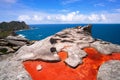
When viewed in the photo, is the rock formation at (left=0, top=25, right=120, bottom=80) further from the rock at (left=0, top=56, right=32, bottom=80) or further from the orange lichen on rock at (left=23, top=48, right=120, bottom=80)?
the orange lichen on rock at (left=23, top=48, right=120, bottom=80)

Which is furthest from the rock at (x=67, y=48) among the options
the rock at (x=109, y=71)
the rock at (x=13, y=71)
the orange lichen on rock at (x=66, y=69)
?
the rock at (x=109, y=71)

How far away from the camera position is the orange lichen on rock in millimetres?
18219

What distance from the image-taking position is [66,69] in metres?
19.2

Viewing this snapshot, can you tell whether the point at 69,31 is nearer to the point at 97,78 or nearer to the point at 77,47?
the point at 77,47

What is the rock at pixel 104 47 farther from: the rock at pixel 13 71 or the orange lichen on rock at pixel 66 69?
the rock at pixel 13 71

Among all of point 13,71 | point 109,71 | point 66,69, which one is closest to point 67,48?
point 66,69

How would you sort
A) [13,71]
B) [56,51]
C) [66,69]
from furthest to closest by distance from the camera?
[56,51]
[13,71]
[66,69]

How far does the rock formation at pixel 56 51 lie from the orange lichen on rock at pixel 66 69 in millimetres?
517

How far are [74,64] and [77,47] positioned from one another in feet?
12.0

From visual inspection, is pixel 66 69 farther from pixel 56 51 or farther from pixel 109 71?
pixel 109 71

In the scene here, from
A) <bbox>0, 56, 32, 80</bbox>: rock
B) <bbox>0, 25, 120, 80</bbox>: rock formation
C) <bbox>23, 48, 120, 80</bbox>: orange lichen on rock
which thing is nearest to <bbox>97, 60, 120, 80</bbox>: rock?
<bbox>23, 48, 120, 80</bbox>: orange lichen on rock

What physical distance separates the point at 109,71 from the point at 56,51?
299 inches

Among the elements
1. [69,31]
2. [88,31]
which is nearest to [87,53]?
[69,31]

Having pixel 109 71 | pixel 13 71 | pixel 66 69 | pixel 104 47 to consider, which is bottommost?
pixel 13 71
